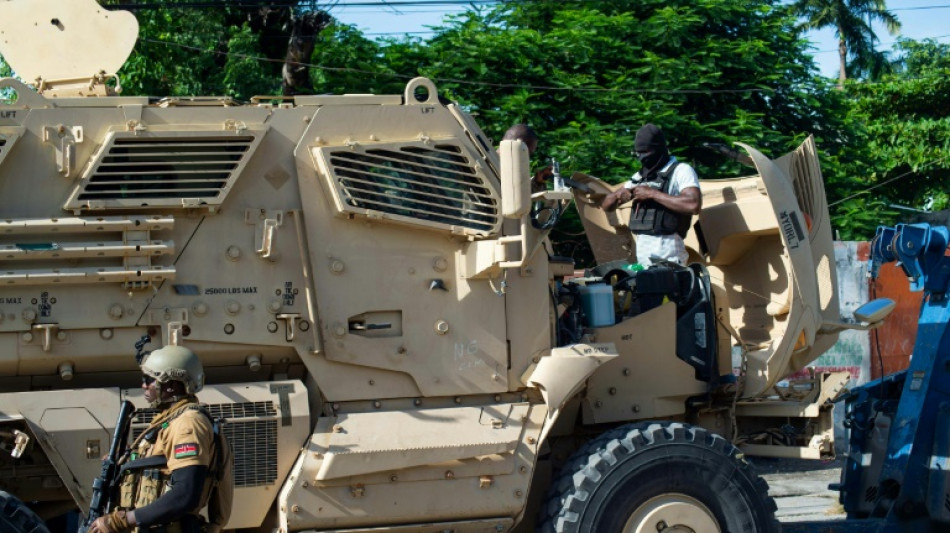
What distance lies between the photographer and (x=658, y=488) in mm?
6660

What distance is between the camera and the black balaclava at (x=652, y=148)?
768 centimetres

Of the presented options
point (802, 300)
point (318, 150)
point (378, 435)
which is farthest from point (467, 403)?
point (802, 300)

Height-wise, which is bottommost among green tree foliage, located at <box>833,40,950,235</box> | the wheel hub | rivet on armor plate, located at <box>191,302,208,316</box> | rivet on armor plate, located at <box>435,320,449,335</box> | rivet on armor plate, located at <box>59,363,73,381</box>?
the wheel hub

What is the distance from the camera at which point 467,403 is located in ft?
21.8

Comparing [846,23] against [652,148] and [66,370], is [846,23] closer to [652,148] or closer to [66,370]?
[652,148]

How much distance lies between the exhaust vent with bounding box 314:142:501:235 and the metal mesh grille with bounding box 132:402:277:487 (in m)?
1.17

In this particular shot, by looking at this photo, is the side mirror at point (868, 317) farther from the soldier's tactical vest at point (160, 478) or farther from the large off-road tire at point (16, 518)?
the large off-road tire at point (16, 518)

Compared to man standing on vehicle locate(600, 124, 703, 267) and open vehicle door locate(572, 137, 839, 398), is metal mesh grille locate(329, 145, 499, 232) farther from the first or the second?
open vehicle door locate(572, 137, 839, 398)

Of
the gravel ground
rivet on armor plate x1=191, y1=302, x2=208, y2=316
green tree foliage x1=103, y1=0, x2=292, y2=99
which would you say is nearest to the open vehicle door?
the gravel ground

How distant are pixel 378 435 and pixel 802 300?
111 inches

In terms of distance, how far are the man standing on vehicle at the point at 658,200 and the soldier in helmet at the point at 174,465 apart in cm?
334

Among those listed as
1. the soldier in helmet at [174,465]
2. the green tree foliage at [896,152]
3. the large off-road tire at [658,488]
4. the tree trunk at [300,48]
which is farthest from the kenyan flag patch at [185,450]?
the green tree foliage at [896,152]

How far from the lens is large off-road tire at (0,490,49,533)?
564cm

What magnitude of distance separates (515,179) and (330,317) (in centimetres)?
128
